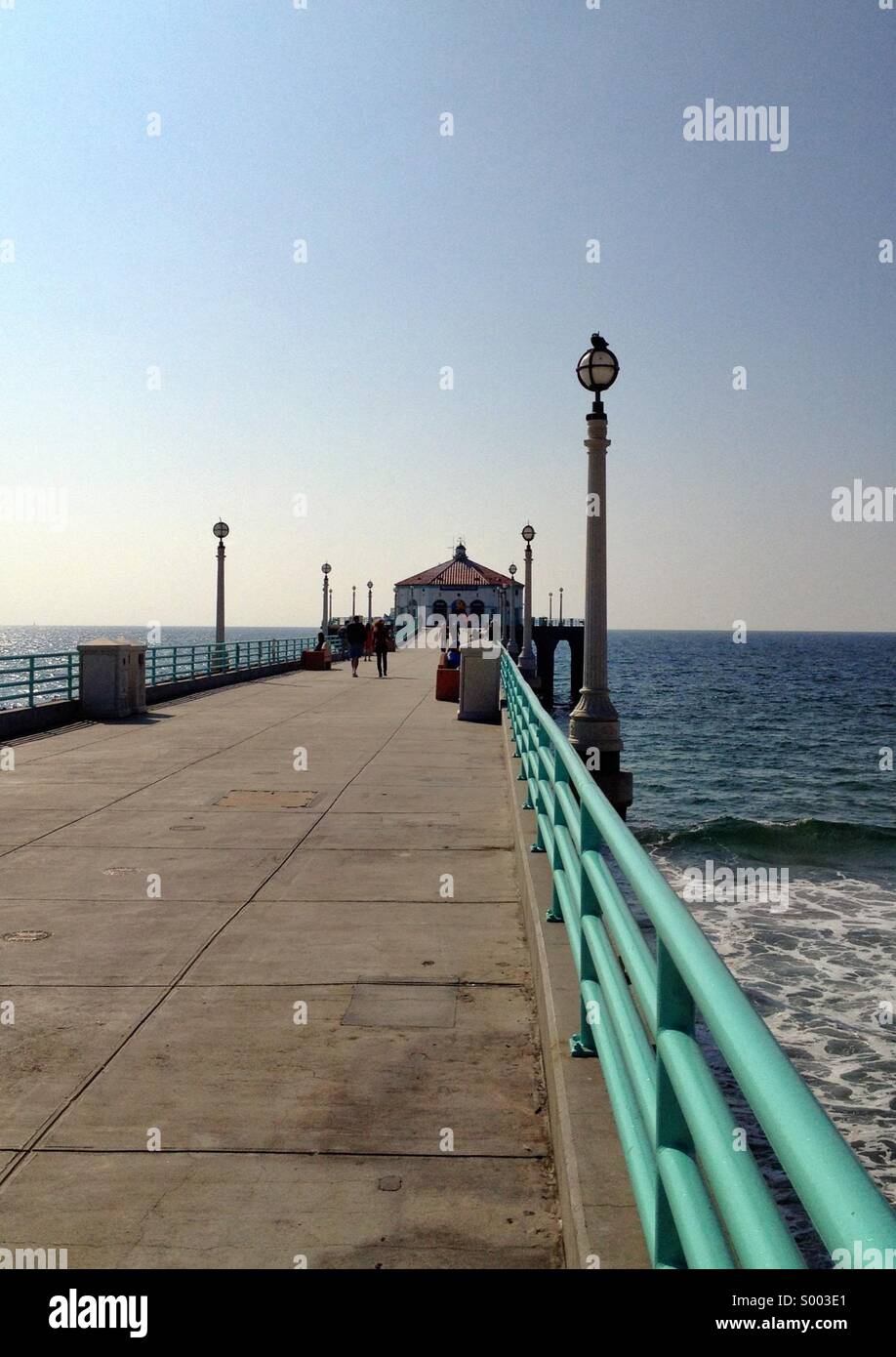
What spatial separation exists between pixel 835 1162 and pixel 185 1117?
3.39 meters

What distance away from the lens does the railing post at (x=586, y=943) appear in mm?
4191

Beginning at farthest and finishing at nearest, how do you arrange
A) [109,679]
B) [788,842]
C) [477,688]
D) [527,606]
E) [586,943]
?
[527,606], [788,842], [477,688], [109,679], [586,943]

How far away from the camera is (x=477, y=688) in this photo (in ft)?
68.0

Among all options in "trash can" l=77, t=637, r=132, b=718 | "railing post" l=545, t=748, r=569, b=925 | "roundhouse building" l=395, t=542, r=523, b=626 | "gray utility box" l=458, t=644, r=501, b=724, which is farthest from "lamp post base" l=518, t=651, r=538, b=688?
"roundhouse building" l=395, t=542, r=523, b=626

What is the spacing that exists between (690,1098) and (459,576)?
103 m

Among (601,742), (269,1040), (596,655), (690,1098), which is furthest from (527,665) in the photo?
(690,1098)

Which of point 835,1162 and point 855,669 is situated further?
point 855,669

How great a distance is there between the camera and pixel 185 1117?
4.31 metres

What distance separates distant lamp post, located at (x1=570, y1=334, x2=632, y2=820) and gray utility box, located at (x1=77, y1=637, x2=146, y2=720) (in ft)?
33.2

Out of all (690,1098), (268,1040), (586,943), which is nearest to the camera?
(690,1098)

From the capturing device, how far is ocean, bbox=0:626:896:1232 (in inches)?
384

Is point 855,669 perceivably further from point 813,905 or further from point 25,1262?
point 25,1262

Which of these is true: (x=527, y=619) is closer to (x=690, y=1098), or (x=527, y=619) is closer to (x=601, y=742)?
(x=601, y=742)
